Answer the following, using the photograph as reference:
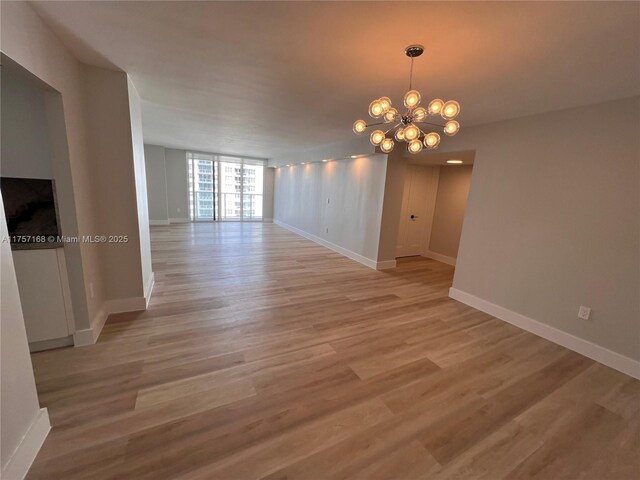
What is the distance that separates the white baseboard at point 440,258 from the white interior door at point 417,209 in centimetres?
21

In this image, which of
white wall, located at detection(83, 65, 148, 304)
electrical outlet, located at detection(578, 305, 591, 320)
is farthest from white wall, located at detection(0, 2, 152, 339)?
electrical outlet, located at detection(578, 305, 591, 320)

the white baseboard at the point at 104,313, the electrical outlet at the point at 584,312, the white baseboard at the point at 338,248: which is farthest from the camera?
the white baseboard at the point at 338,248

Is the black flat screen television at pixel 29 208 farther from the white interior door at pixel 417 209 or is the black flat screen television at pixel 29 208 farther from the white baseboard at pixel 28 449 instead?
the white interior door at pixel 417 209

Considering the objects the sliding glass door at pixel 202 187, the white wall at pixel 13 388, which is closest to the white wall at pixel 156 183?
the sliding glass door at pixel 202 187

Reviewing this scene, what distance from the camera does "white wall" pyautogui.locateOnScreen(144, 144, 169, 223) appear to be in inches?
308

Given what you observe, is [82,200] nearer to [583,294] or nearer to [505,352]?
[505,352]

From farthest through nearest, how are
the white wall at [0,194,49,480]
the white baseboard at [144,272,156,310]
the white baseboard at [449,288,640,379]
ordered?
1. the white baseboard at [144,272,156,310]
2. the white baseboard at [449,288,640,379]
3. the white wall at [0,194,49,480]

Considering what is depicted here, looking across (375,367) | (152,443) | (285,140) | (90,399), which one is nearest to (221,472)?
(152,443)

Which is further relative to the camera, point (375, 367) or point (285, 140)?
point (285, 140)

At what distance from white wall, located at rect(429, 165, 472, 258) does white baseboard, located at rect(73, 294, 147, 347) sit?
5.84 m

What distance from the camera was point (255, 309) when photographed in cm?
314

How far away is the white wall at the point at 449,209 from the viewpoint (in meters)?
5.54

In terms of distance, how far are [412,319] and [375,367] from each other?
3.67 ft

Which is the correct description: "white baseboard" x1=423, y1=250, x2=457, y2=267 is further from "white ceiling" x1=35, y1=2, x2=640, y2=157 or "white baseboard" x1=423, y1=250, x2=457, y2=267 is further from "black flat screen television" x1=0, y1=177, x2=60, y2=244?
"black flat screen television" x1=0, y1=177, x2=60, y2=244
